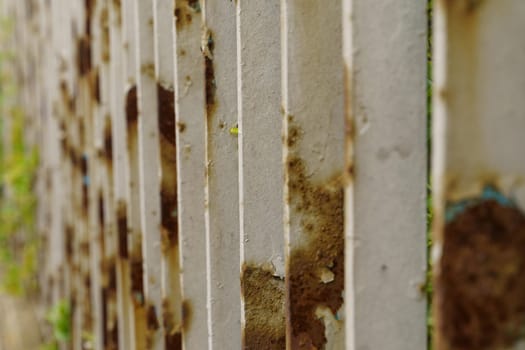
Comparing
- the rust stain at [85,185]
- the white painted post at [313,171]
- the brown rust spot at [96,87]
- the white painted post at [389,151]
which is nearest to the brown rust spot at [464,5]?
the white painted post at [389,151]

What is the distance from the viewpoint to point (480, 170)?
561 mm

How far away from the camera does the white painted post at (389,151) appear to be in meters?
0.69

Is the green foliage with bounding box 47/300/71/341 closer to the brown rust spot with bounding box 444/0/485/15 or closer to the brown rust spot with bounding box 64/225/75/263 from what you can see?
the brown rust spot with bounding box 64/225/75/263

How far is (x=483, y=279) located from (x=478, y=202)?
6 centimetres

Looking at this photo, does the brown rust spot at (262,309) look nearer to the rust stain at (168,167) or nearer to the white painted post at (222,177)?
the white painted post at (222,177)

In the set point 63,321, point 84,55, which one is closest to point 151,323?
point 84,55

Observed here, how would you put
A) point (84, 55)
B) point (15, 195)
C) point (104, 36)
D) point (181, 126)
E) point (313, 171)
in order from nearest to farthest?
point (313, 171), point (181, 126), point (104, 36), point (84, 55), point (15, 195)

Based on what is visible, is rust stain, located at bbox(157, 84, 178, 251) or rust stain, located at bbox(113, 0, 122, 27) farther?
rust stain, located at bbox(113, 0, 122, 27)

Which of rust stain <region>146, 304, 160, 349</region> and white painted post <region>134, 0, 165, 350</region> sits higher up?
white painted post <region>134, 0, 165, 350</region>

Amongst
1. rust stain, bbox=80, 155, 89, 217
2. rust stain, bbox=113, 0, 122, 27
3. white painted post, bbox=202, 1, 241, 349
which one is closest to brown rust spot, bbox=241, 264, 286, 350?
white painted post, bbox=202, 1, 241, 349

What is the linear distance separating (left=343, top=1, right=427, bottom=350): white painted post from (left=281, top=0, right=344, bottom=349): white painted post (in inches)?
4.7

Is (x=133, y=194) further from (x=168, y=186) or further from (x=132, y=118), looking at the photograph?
(x=168, y=186)

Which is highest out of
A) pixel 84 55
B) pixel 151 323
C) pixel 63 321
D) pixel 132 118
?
pixel 84 55

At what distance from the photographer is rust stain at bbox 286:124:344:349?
0.85 m
